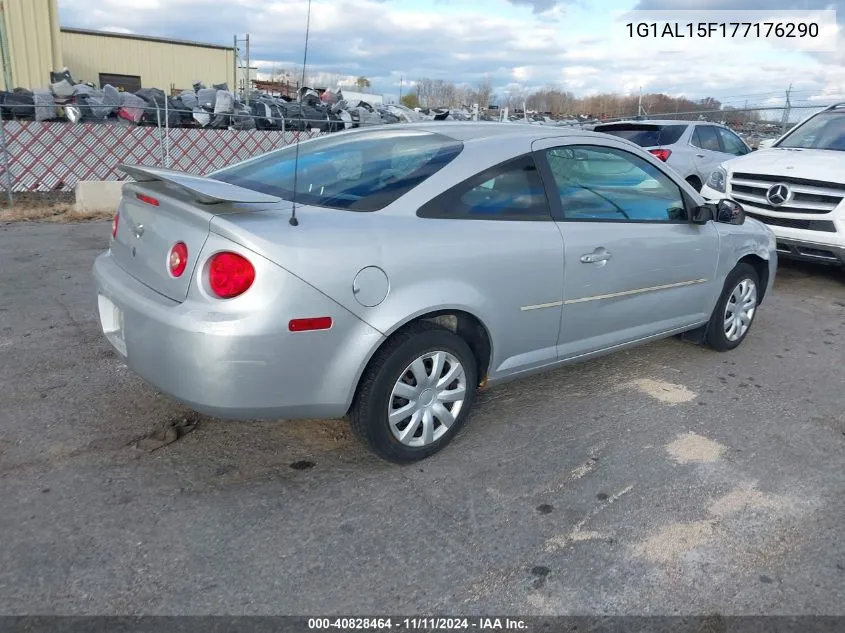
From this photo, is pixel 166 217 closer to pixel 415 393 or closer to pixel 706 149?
pixel 415 393

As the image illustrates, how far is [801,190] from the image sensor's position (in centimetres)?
676

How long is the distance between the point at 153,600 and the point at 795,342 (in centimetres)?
494

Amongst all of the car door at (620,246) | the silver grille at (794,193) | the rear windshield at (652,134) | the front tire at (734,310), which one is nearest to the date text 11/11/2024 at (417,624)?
the car door at (620,246)

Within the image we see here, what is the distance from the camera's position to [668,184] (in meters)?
4.29

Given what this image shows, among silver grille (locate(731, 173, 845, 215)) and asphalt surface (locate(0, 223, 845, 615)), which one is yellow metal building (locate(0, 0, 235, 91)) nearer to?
asphalt surface (locate(0, 223, 845, 615))

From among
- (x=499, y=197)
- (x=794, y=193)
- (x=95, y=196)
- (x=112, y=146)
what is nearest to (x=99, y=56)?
(x=112, y=146)

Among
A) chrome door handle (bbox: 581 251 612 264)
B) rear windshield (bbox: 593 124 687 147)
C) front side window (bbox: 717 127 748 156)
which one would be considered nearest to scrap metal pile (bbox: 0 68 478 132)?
rear windshield (bbox: 593 124 687 147)

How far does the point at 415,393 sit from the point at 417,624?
109 centimetres

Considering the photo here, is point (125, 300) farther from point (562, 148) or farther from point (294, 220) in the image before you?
point (562, 148)

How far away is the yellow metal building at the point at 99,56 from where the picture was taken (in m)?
20.6

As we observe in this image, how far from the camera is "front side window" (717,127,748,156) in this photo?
1095 cm

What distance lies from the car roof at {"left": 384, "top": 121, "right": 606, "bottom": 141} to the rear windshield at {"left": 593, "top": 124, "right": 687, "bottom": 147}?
263 inches

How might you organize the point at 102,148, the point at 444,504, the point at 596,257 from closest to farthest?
1. the point at 444,504
2. the point at 596,257
3. the point at 102,148

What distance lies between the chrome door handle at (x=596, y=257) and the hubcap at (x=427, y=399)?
929mm
